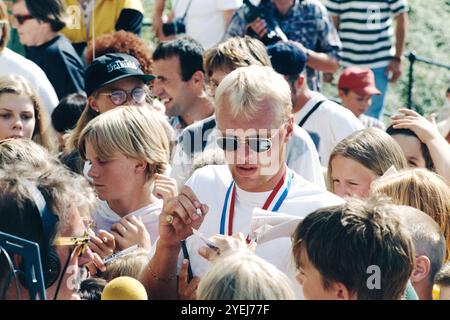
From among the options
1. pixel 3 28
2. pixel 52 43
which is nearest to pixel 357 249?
pixel 3 28

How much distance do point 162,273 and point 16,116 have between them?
2.46 metres

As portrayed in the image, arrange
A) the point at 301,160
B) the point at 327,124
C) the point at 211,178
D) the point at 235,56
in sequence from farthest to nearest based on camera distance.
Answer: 1. the point at 327,124
2. the point at 235,56
3. the point at 301,160
4. the point at 211,178

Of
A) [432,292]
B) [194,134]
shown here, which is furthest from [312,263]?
[194,134]

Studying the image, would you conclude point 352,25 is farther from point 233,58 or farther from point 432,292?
point 432,292

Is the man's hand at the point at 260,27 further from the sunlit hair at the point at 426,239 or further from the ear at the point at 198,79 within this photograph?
the sunlit hair at the point at 426,239

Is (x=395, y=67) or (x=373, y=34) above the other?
(x=373, y=34)

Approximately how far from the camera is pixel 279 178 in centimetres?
383

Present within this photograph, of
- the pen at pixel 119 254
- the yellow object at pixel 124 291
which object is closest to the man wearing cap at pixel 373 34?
the pen at pixel 119 254

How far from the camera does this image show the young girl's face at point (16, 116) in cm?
580

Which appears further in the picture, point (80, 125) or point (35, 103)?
point (35, 103)

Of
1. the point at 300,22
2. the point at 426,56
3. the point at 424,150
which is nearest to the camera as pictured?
the point at 424,150

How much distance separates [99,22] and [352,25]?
7.25ft

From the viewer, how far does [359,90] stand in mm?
7777

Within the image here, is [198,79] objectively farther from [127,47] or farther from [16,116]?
[16,116]
